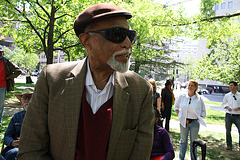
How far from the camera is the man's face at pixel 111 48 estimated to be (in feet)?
4.72

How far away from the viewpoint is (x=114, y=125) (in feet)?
4.60

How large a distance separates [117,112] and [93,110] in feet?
0.55

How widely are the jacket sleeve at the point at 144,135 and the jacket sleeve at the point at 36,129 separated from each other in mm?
578

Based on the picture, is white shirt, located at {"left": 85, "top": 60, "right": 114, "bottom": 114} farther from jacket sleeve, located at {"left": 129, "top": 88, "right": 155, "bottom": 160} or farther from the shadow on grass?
the shadow on grass

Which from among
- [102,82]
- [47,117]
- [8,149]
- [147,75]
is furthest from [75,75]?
[147,75]

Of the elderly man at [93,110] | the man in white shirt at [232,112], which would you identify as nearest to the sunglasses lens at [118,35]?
the elderly man at [93,110]

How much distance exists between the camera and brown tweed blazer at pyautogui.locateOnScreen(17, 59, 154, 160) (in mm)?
1395

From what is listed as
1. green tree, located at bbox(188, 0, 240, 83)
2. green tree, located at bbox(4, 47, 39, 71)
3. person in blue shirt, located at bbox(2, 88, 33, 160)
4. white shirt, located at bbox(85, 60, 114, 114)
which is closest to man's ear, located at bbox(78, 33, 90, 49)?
white shirt, located at bbox(85, 60, 114, 114)

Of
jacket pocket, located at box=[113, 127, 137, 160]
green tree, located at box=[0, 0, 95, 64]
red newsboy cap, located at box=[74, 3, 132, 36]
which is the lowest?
jacket pocket, located at box=[113, 127, 137, 160]

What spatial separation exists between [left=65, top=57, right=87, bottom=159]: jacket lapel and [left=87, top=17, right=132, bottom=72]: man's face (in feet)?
0.63

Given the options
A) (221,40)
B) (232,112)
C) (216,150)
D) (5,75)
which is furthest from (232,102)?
(221,40)

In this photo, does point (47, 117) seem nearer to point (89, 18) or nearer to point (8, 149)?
point (89, 18)

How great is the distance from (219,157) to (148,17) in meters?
7.39

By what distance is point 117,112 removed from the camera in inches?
56.1
